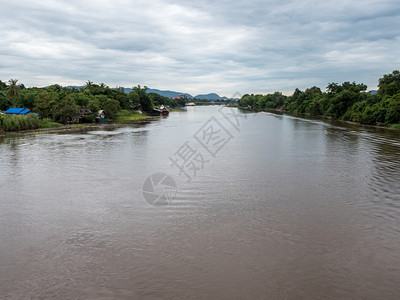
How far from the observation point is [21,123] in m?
39.0

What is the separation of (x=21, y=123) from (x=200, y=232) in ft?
127

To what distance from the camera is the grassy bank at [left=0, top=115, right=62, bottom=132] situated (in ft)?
121

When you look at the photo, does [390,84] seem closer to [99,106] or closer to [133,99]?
[99,106]

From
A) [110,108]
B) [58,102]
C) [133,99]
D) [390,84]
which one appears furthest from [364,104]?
[133,99]

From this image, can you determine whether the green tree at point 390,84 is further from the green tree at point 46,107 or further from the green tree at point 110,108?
the green tree at point 46,107

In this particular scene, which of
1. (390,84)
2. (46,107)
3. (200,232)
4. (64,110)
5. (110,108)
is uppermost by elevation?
(390,84)

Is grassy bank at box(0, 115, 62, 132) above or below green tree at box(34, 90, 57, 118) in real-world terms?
below

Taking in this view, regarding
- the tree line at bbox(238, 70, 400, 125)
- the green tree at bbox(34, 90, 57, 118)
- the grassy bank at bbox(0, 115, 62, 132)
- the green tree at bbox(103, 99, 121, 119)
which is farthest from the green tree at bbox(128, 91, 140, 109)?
the tree line at bbox(238, 70, 400, 125)

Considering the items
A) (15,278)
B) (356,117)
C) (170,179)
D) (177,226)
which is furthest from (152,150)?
(356,117)

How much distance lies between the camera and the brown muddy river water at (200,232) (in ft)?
21.3

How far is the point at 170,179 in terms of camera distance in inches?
579

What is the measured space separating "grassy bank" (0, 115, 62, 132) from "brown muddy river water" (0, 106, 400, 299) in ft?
80.6

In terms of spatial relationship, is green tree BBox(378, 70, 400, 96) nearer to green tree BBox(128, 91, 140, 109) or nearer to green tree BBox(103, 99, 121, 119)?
green tree BBox(103, 99, 121, 119)

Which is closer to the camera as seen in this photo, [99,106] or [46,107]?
[46,107]
